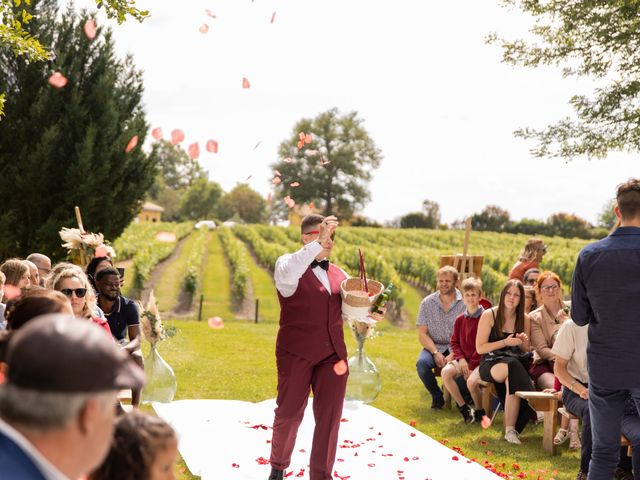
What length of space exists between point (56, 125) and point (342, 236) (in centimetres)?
2991

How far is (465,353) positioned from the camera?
877 cm

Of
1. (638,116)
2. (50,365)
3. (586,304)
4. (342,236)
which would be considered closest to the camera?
(50,365)

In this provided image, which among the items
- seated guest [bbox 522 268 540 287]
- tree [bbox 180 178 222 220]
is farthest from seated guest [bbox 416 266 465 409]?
tree [bbox 180 178 222 220]

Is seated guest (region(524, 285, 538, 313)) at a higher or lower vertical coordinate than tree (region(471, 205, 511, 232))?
lower

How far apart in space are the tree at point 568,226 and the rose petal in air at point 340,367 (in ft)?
207

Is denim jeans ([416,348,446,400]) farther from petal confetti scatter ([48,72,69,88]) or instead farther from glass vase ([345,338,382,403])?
petal confetti scatter ([48,72,69,88])

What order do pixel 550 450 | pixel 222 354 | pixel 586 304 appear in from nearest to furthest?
pixel 586 304 → pixel 550 450 → pixel 222 354

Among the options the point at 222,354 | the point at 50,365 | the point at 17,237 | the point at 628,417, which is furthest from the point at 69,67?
the point at 50,365

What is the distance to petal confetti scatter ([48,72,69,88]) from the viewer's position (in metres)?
17.9

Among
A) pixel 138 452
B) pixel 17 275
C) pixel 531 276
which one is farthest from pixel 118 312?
pixel 138 452

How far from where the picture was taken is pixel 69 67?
64.2 ft

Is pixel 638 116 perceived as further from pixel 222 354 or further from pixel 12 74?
pixel 12 74

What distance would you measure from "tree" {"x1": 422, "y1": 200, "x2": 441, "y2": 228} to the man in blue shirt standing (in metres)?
70.8

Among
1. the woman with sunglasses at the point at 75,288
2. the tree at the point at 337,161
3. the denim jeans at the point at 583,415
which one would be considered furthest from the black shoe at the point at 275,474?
the tree at the point at 337,161
